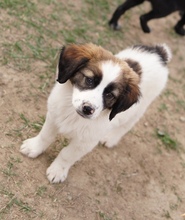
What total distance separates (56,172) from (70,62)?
1121mm

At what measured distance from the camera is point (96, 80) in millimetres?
2549

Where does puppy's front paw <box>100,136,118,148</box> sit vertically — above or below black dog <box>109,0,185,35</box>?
below

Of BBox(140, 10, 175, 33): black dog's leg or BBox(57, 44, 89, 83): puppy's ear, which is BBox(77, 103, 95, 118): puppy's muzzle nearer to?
BBox(57, 44, 89, 83): puppy's ear

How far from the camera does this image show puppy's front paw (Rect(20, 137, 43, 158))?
3.41 metres

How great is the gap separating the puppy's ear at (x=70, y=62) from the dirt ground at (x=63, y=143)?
1078 mm

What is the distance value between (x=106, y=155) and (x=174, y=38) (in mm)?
3203

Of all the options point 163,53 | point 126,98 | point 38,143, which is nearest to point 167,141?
point 163,53

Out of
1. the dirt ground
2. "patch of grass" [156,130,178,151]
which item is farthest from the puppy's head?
"patch of grass" [156,130,178,151]

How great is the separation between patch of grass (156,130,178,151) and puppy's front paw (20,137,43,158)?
1650mm

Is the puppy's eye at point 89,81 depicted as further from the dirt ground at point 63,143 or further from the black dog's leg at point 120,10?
the black dog's leg at point 120,10

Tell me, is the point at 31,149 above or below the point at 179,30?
above

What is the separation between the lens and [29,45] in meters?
4.47

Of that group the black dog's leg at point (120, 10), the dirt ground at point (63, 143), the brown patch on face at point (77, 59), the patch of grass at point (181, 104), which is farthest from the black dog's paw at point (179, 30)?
the brown patch on face at point (77, 59)

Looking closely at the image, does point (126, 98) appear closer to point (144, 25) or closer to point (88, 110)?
point (88, 110)
